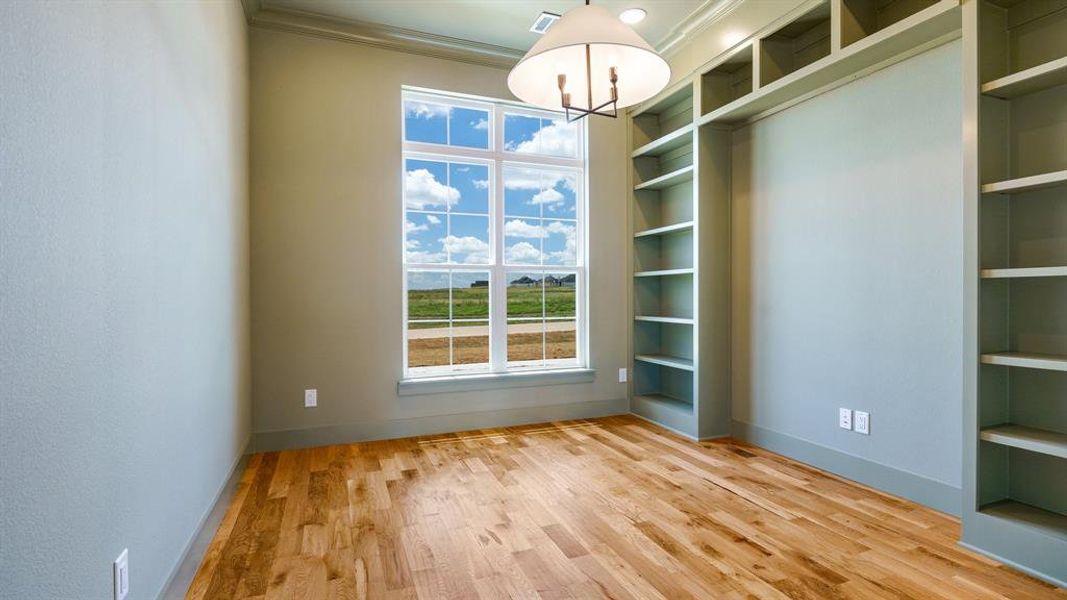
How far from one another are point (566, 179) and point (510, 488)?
8.61 ft

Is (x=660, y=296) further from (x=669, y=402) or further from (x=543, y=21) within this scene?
(x=543, y=21)

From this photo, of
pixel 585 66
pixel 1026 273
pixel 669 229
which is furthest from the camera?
pixel 669 229

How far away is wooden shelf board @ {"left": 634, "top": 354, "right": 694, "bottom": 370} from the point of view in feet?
12.8

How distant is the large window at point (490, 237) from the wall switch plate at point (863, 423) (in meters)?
2.08

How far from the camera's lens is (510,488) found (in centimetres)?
282

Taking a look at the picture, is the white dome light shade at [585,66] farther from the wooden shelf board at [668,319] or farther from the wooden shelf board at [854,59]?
the wooden shelf board at [668,319]

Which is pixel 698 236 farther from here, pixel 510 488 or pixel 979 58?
pixel 510 488

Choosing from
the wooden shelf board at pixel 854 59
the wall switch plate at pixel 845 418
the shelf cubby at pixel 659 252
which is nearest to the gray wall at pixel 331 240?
the shelf cubby at pixel 659 252

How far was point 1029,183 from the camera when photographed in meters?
1.94

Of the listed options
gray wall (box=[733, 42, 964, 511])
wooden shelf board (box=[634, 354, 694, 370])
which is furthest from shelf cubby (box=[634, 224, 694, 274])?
wooden shelf board (box=[634, 354, 694, 370])

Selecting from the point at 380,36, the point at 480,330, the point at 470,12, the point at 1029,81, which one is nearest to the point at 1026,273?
the point at 1029,81

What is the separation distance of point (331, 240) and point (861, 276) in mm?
3319

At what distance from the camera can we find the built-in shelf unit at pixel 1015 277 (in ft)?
6.77

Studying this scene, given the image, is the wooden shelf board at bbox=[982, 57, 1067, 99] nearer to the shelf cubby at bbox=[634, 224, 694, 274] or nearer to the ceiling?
the ceiling
